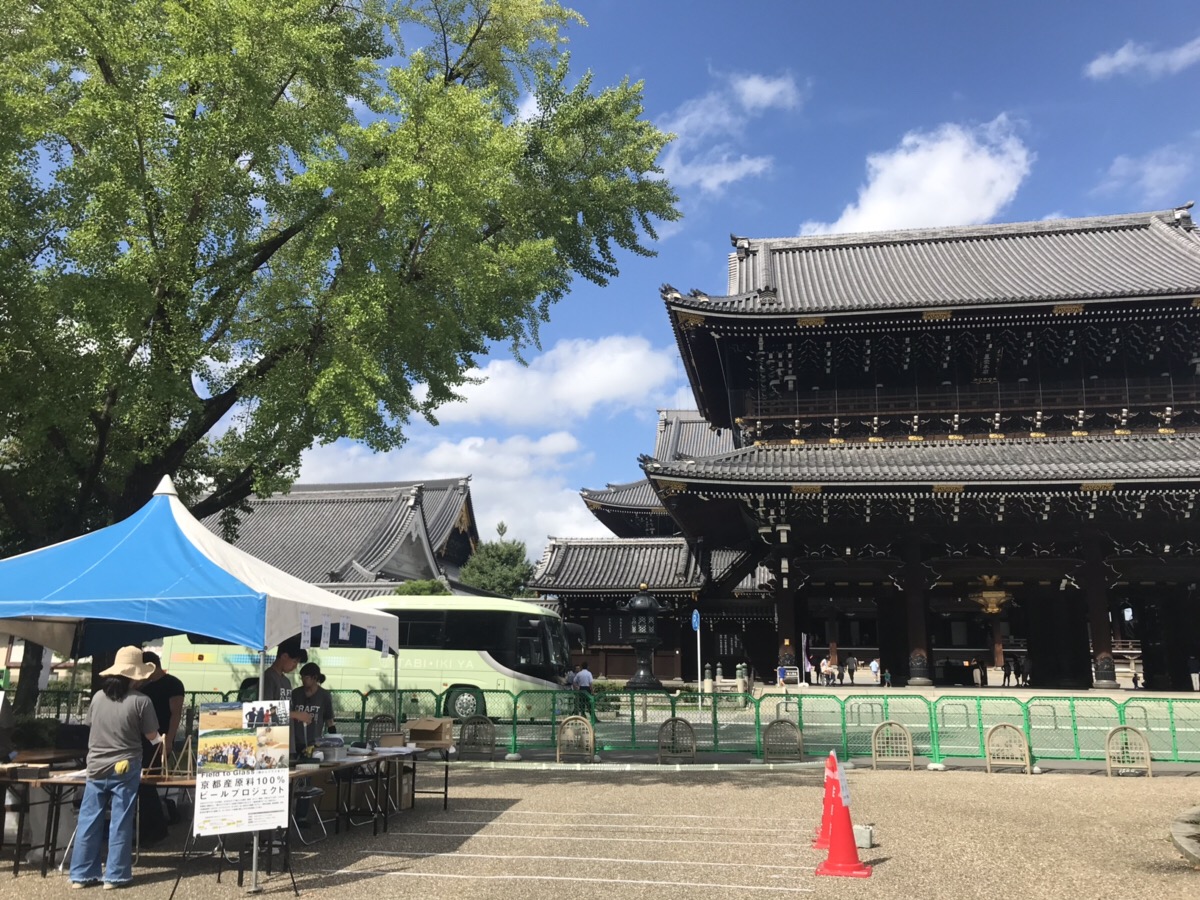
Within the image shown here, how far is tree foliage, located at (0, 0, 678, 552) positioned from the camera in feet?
30.6

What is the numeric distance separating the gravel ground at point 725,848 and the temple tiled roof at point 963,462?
6171 millimetres

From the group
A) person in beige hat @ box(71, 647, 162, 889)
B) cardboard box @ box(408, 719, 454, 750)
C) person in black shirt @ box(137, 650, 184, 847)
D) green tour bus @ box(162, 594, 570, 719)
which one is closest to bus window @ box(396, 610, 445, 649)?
green tour bus @ box(162, 594, 570, 719)

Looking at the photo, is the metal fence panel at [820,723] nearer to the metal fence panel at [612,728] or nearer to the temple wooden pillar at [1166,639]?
the metal fence panel at [612,728]

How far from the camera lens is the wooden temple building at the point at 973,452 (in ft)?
53.8

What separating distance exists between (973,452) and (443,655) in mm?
13190

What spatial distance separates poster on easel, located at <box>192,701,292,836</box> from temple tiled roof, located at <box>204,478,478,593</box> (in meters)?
24.3

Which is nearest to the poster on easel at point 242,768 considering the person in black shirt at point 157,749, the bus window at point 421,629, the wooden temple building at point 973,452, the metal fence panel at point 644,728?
the person in black shirt at point 157,749

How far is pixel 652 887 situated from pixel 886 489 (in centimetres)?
1139

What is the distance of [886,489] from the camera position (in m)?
16.1

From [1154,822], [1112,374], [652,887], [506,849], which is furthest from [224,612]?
[1112,374]

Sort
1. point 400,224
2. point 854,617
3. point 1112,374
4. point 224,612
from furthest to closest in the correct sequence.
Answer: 1. point 854,617
2. point 1112,374
3. point 400,224
4. point 224,612

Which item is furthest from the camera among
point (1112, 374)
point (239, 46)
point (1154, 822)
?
point (1112, 374)

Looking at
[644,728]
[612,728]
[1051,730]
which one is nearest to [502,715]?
[612,728]

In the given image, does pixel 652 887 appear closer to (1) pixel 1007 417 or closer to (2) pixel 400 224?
(2) pixel 400 224
